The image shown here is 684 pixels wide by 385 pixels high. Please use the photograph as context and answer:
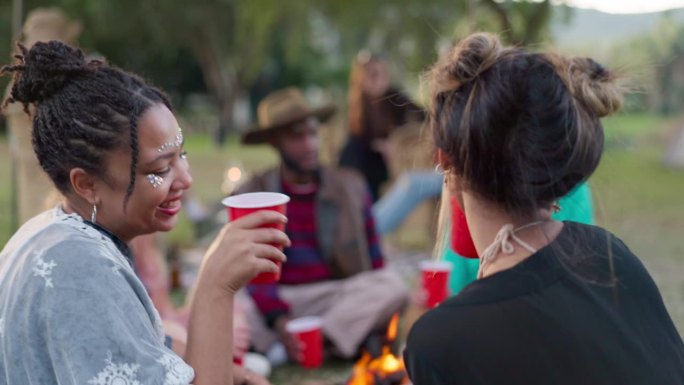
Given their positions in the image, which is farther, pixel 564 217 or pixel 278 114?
pixel 278 114

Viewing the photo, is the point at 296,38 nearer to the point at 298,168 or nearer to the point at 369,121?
the point at 369,121

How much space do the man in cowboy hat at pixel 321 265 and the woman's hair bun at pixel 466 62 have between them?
3.12 m

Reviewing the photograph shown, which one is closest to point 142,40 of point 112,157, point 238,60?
point 238,60

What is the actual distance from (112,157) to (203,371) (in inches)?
20.7

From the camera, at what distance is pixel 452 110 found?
1467 millimetres

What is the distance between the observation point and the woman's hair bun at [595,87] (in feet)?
4.87

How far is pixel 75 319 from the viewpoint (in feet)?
4.77

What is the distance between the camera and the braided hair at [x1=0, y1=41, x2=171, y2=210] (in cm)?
166

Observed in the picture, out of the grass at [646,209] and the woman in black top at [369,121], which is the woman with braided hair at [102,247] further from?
the woman in black top at [369,121]

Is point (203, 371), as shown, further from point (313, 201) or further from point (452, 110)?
point (313, 201)

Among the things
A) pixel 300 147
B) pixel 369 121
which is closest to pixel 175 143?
pixel 300 147

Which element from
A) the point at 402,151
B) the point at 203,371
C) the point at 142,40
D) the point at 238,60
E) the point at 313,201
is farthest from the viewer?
the point at 142,40

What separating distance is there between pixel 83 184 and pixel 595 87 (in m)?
1.15

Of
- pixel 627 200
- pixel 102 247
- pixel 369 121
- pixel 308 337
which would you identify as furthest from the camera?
pixel 627 200
